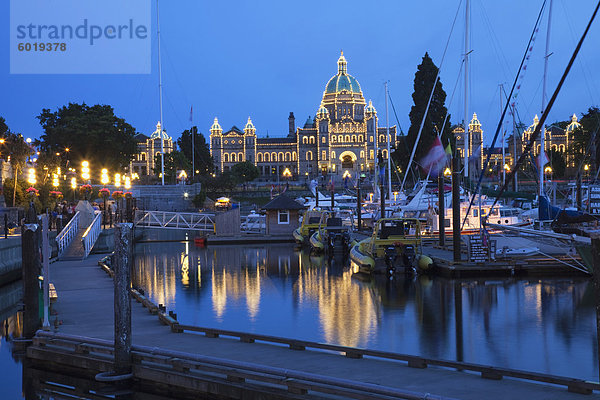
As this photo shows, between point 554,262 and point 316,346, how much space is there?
18.6 m

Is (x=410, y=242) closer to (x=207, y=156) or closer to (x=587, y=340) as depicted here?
(x=587, y=340)

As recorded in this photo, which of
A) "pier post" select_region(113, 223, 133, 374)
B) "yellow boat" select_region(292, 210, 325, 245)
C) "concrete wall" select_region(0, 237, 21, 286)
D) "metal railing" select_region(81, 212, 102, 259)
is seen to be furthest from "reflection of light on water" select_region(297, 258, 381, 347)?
"yellow boat" select_region(292, 210, 325, 245)

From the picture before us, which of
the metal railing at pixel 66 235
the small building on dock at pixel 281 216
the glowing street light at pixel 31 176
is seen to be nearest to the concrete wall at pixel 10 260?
the metal railing at pixel 66 235

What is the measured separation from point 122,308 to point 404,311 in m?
11.4

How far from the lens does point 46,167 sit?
5609cm

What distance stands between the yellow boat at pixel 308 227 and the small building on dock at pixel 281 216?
2.70m

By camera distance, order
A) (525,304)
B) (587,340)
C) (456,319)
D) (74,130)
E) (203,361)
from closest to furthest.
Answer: (203,361) < (587,340) < (456,319) < (525,304) < (74,130)

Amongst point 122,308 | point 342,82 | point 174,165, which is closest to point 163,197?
point 174,165

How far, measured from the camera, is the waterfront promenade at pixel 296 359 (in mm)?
10859

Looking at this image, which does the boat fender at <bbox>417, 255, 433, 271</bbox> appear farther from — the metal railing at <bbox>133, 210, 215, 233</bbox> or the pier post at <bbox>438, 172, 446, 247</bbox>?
the metal railing at <bbox>133, 210, 215, 233</bbox>

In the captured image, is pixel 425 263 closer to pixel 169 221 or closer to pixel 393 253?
pixel 393 253

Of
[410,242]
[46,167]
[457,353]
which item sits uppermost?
[46,167]

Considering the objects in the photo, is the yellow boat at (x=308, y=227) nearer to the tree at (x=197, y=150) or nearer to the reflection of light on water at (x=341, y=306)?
the reflection of light on water at (x=341, y=306)

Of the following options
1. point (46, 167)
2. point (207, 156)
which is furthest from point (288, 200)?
point (207, 156)
